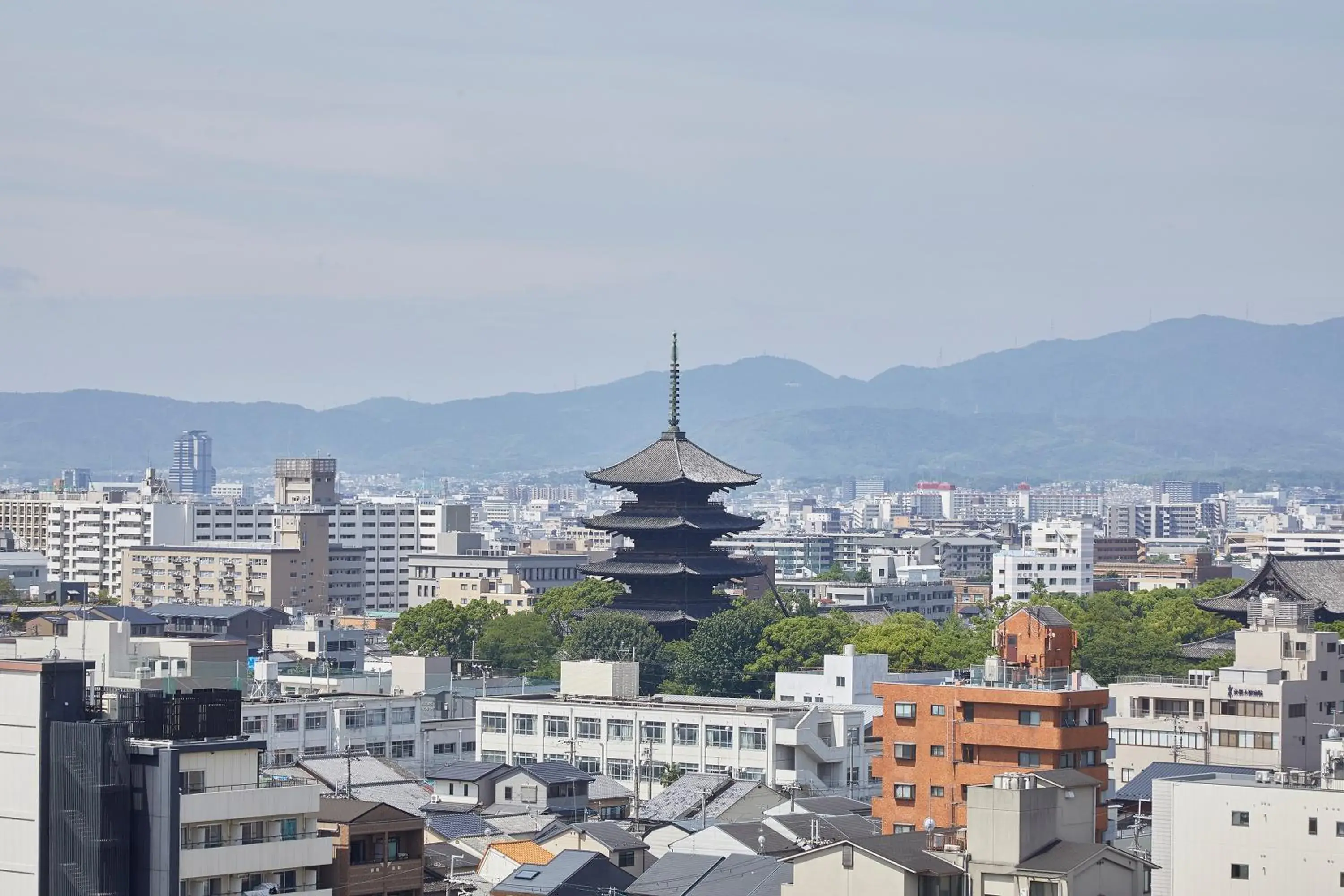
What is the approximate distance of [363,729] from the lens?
62625 millimetres

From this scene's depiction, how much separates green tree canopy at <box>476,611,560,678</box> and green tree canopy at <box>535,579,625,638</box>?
8.42 feet

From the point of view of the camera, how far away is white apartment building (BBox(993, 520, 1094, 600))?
5866 inches

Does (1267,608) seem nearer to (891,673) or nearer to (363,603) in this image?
(891,673)

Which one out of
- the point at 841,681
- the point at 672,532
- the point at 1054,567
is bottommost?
the point at 841,681

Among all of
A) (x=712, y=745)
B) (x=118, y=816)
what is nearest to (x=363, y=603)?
(x=712, y=745)

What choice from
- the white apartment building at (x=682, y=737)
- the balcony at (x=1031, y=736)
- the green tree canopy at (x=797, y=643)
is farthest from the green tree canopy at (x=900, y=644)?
the balcony at (x=1031, y=736)

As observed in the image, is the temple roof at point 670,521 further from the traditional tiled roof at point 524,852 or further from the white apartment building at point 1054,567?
the traditional tiled roof at point 524,852

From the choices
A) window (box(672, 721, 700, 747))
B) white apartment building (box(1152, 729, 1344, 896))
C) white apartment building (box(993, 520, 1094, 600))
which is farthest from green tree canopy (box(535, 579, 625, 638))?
white apartment building (box(1152, 729, 1344, 896))

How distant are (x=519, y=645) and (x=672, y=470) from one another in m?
11.3

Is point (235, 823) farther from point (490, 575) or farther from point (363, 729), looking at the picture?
point (490, 575)

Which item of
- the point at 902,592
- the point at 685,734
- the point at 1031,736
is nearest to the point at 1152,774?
the point at 1031,736

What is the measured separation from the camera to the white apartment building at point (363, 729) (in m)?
59.7

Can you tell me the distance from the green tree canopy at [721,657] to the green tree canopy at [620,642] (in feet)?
2.55

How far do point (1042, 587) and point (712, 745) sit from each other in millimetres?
71889
